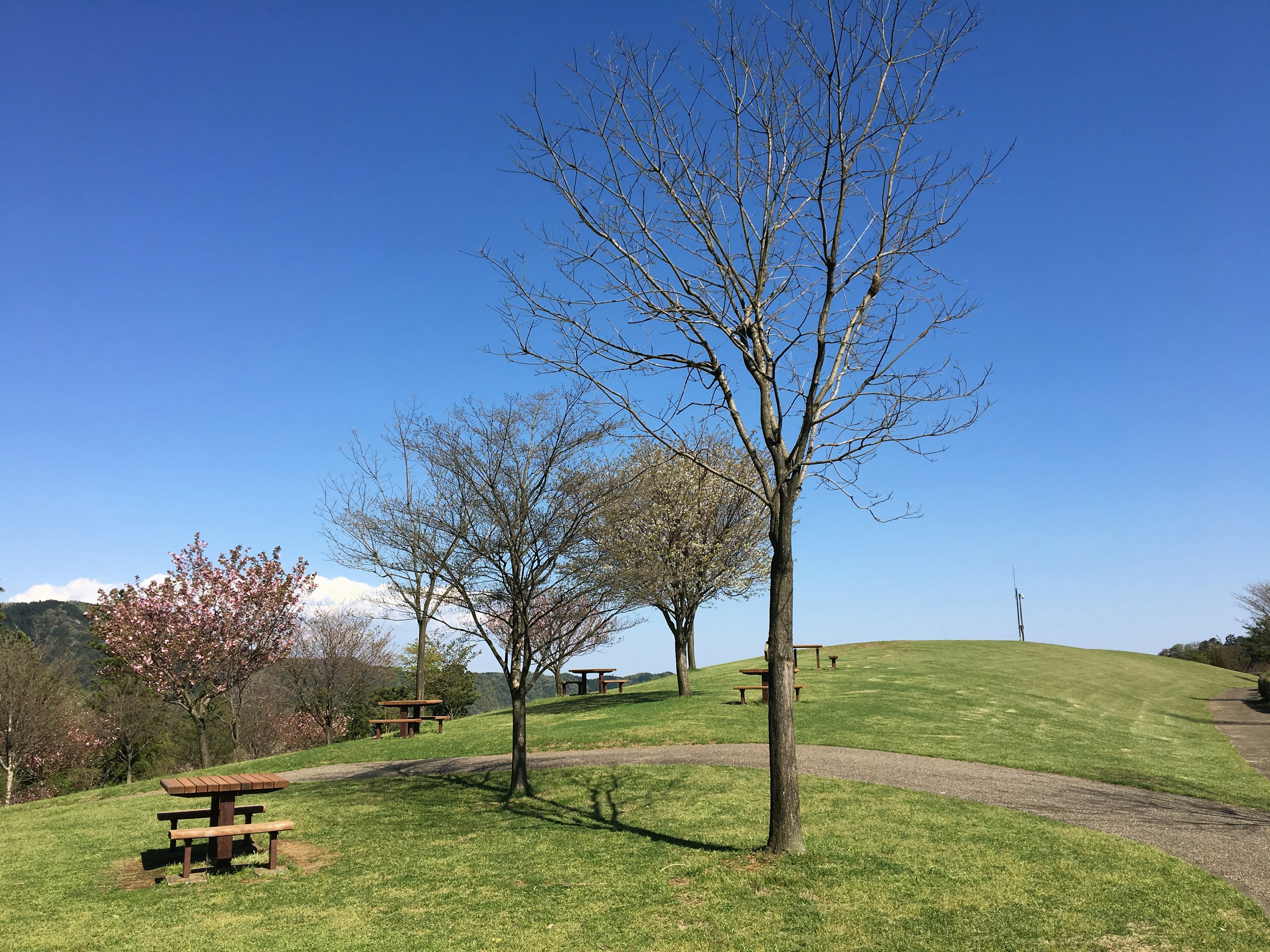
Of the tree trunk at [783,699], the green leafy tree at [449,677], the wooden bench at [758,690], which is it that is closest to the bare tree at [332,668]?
the green leafy tree at [449,677]

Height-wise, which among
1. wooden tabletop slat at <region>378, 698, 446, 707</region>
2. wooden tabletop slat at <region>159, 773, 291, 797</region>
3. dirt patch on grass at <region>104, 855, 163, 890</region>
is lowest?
dirt patch on grass at <region>104, 855, 163, 890</region>

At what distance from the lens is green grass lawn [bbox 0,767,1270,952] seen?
666cm

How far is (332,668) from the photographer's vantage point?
32.4m

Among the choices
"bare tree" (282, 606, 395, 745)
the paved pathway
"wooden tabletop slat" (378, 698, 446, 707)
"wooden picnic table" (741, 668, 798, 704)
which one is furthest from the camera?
"bare tree" (282, 606, 395, 745)

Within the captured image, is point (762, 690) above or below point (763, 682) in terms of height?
Result: below

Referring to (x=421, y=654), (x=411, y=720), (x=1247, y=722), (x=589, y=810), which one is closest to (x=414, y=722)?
(x=411, y=720)

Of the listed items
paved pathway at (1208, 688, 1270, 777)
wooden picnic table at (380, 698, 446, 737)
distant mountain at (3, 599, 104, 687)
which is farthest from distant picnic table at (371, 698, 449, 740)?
distant mountain at (3, 599, 104, 687)

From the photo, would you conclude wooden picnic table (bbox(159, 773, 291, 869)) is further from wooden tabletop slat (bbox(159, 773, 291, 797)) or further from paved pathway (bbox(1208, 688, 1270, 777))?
paved pathway (bbox(1208, 688, 1270, 777))

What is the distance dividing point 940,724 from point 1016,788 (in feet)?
21.7

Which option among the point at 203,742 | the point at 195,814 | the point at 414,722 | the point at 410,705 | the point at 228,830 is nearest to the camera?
the point at 228,830

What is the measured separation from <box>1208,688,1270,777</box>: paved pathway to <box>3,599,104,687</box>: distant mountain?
46.4 metres

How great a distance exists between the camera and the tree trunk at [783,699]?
8.55 metres

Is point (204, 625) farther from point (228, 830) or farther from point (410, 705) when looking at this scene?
point (228, 830)

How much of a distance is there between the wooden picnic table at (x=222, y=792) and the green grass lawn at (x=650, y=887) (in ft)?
1.12
